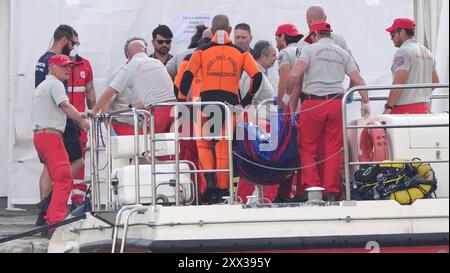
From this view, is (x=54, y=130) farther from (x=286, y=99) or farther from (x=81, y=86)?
(x=286, y=99)

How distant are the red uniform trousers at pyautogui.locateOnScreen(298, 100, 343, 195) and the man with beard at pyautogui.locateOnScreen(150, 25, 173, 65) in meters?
3.23

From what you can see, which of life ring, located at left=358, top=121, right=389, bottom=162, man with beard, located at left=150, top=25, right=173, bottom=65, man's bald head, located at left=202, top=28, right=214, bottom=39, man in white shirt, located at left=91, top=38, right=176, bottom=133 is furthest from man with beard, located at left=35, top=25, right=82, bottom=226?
life ring, located at left=358, top=121, right=389, bottom=162

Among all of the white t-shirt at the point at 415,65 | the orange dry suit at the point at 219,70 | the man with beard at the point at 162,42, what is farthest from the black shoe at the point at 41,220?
the white t-shirt at the point at 415,65

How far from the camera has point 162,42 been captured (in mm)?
11938

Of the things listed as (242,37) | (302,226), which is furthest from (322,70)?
(242,37)

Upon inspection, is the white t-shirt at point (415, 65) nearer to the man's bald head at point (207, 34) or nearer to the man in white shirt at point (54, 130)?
the man's bald head at point (207, 34)

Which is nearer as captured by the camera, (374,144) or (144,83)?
(374,144)

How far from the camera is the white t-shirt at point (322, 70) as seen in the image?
8.99 meters

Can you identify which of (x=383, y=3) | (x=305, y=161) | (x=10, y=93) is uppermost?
(x=383, y=3)

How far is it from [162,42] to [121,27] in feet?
4.01
